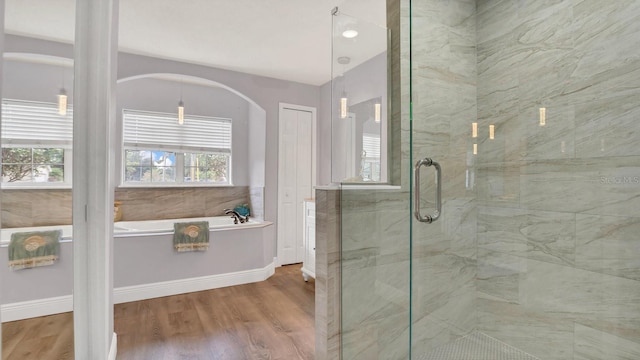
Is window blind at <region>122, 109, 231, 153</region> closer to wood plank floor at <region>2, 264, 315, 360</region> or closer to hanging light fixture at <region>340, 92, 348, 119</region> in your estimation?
wood plank floor at <region>2, 264, 315, 360</region>

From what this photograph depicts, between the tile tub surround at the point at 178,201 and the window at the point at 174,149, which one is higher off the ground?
the window at the point at 174,149

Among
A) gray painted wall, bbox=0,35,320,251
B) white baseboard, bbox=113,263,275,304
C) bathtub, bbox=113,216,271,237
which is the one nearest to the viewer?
white baseboard, bbox=113,263,275,304

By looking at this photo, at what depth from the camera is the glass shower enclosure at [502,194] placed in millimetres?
1698

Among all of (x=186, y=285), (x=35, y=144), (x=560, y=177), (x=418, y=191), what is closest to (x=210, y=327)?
(x=186, y=285)

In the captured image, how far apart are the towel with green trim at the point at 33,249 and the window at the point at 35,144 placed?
20 cm

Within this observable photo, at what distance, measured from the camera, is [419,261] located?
179 cm

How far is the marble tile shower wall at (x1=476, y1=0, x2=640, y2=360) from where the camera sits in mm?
1690

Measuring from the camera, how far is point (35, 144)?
4.35ft

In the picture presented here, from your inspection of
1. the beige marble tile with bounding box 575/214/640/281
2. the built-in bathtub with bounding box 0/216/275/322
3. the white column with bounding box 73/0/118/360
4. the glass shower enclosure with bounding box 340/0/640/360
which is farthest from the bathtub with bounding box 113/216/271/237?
the beige marble tile with bounding box 575/214/640/281

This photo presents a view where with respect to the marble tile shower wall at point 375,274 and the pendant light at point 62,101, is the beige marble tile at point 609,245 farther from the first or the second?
the pendant light at point 62,101

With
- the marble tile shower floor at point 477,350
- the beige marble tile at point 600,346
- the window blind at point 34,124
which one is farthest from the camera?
the marble tile shower floor at point 477,350

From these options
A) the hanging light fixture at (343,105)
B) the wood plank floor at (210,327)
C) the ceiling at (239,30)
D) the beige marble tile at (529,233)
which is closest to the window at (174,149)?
the ceiling at (239,30)

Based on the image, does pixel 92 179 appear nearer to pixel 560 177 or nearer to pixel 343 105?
pixel 343 105

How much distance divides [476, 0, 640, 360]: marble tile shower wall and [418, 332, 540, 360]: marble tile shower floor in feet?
0.18
